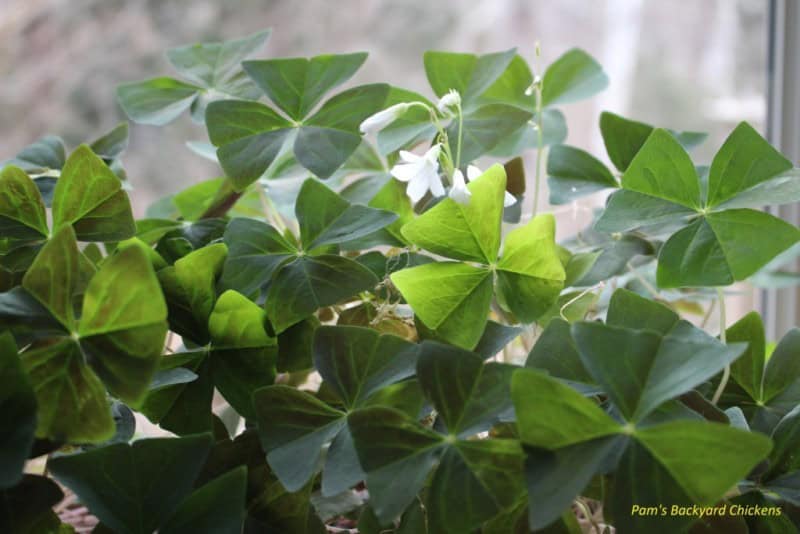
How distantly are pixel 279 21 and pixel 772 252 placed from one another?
1.30 meters

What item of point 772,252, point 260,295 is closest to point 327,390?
point 260,295

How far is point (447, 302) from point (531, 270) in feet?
0.23

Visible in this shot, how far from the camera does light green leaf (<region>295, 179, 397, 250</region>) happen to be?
66 centimetres

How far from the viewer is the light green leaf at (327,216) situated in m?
0.66

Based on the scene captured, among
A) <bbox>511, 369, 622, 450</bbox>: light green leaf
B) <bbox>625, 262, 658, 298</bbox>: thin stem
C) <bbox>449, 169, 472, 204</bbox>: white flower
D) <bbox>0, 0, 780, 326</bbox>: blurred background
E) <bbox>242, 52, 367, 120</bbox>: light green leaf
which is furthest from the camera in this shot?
<bbox>0, 0, 780, 326</bbox>: blurred background

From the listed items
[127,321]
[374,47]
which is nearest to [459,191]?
[127,321]

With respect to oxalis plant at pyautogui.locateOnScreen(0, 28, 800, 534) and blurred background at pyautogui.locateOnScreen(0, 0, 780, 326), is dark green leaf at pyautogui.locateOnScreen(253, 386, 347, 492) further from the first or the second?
blurred background at pyautogui.locateOnScreen(0, 0, 780, 326)

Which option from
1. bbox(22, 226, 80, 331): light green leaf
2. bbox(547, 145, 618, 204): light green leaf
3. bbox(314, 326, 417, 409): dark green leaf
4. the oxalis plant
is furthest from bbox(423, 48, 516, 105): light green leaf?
bbox(22, 226, 80, 331): light green leaf

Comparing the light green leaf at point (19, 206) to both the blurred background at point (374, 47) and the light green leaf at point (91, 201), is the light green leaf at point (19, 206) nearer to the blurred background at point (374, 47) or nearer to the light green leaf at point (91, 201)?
the light green leaf at point (91, 201)

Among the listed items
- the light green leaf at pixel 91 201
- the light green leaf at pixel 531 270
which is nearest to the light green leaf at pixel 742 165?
the light green leaf at pixel 531 270

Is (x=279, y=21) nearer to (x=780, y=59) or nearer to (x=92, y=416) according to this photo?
(x=780, y=59)

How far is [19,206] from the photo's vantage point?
0.64m

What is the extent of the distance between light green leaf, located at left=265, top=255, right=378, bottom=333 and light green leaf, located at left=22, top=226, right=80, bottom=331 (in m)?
0.16

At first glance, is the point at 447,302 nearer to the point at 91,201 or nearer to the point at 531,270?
the point at 531,270
